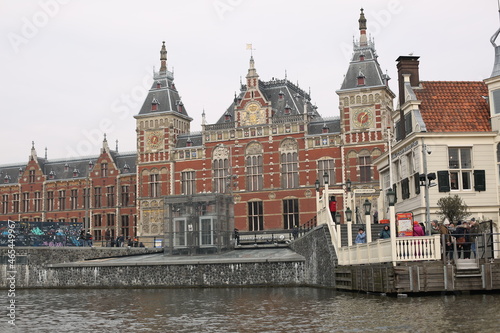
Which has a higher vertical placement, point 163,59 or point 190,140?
point 163,59

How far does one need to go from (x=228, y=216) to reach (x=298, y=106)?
67.1 feet

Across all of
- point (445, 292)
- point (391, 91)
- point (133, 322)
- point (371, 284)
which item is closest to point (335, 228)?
point (371, 284)

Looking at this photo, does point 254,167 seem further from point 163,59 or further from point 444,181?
point 444,181

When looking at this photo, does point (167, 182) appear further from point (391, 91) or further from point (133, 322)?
point (133, 322)

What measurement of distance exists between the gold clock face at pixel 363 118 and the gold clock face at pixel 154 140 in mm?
18835

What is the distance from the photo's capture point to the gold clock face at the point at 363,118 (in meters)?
53.8

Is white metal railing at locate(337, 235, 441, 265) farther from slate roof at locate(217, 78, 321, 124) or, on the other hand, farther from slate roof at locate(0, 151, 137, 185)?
slate roof at locate(0, 151, 137, 185)

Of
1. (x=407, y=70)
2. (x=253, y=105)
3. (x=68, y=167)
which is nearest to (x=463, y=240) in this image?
(x=407, y=70)

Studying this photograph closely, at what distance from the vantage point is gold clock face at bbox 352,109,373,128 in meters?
53.8

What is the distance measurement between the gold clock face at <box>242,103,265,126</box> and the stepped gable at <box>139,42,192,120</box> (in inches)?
325

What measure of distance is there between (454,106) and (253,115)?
98.0ft

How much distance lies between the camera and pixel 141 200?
2463 inches

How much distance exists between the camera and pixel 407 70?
31328 mm

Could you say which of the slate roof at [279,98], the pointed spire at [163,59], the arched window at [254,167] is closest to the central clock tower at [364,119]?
the slate roof at [279,98]
